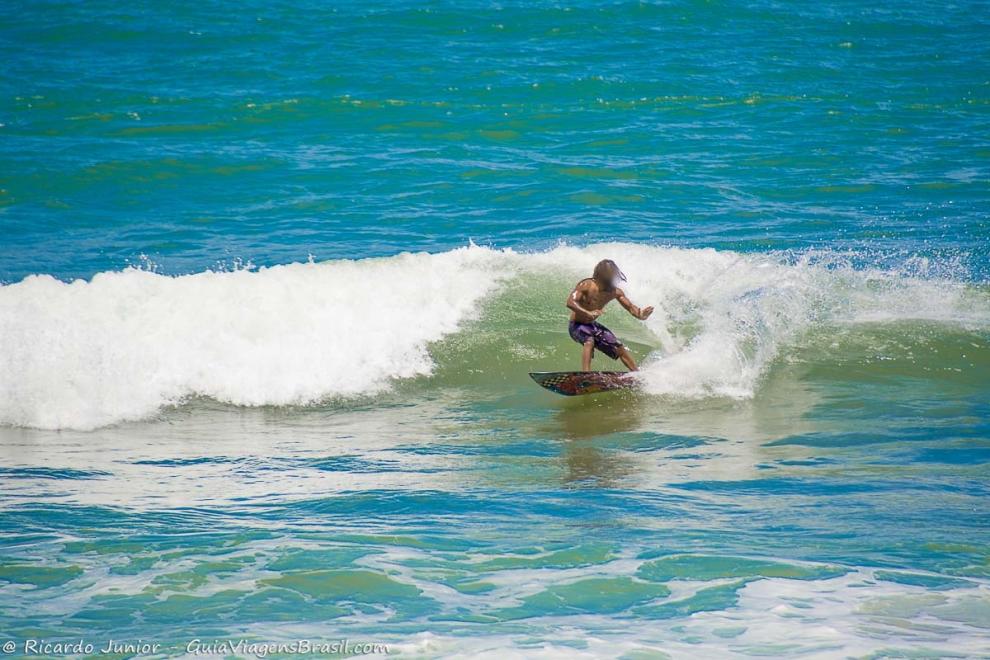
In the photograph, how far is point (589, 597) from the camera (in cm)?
518

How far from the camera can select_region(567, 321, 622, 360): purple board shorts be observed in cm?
1033

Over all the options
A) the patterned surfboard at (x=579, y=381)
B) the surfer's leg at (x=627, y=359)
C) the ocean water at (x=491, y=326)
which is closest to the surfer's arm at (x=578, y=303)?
the surfer's leg at (x=627, y=359)

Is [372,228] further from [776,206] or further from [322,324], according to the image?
[776,206]

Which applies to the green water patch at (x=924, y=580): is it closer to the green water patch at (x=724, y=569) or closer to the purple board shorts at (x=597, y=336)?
the green water patch at (x=724, y=569)

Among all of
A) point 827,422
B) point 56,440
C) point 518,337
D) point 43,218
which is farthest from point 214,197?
point 827,422

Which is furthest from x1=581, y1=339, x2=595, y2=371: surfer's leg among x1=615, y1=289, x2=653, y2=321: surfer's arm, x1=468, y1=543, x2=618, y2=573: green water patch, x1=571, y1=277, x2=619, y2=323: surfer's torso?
x1=468, y1=543, x2=618, y2=573: green water patch

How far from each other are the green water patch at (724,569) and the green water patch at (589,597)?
153mm

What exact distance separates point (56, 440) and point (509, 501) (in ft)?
14.9

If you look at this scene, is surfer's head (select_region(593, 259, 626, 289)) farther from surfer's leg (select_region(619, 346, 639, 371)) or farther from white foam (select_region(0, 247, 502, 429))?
white foam (select_region(0, 247, 502, 429))

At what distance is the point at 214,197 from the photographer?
16.2m

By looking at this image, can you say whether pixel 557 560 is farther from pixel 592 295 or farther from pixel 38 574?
pixel 592 295

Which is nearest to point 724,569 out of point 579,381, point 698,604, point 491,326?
point 698,604

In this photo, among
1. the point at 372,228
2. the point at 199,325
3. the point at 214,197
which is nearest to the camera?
the point at 199,325

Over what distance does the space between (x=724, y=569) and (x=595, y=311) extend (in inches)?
202
